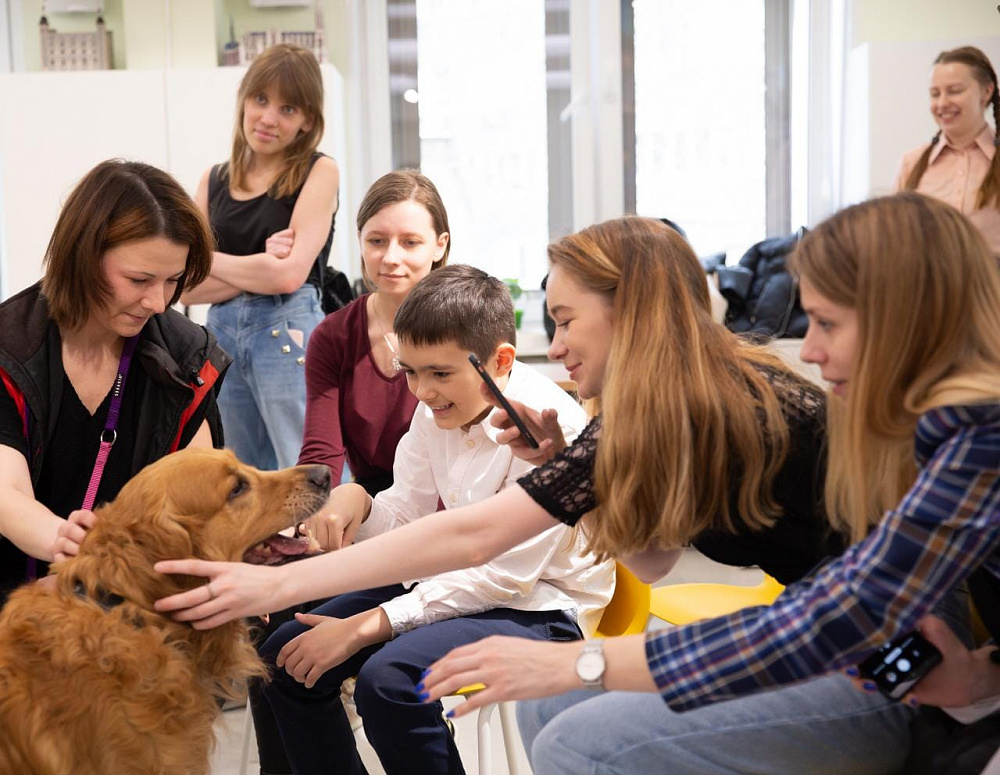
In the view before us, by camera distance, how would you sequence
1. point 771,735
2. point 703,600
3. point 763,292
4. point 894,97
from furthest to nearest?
1. point 763,292
2. point 894,97
3. point 703,600
4. point 771,735

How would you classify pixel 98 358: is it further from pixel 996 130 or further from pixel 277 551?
pixel 996 130

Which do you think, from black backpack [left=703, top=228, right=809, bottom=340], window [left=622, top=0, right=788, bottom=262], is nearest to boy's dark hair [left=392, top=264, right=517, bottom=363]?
black backpack [left=703, top=228, right=809, bottom=340]

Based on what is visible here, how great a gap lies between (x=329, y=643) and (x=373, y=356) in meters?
0.84

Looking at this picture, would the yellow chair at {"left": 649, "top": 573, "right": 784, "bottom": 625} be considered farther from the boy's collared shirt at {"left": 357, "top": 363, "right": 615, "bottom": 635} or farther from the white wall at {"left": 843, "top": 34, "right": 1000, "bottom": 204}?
the white wall at {"left": 843, "top": 34, "right": 1000, "bottom": 204}

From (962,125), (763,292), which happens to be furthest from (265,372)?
(962,125)

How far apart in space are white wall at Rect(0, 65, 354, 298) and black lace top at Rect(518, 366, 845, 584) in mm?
3482

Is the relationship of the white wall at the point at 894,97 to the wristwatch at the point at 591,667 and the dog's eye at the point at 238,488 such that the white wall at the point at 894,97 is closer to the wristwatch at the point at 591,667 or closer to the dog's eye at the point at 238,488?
the dog's eye at the point at 238,488

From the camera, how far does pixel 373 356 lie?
8.27 feet

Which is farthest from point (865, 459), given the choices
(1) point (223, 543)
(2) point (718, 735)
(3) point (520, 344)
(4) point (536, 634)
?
(3) point (520, 344)

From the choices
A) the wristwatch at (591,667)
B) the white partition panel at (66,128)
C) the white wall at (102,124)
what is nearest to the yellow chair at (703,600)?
the wristwatch at (591,667)

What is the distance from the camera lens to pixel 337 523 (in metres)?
2.04

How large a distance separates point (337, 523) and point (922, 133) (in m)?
3.67

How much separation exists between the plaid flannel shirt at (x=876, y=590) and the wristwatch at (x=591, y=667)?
0.06 metres

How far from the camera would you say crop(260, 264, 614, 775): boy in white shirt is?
1788 millimetres
